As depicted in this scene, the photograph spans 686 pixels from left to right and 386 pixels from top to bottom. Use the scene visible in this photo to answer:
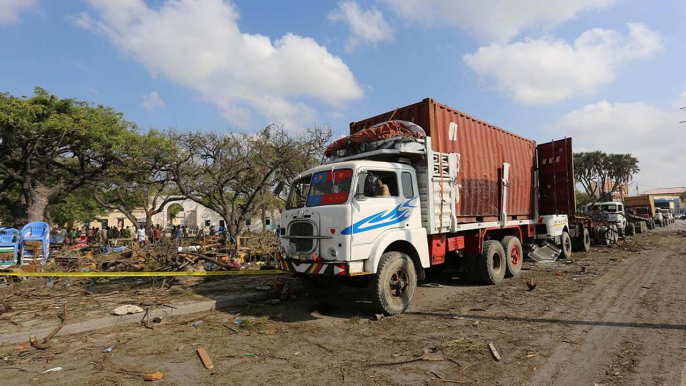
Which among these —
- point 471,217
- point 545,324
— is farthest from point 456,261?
point 545,324

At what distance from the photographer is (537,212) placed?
11.1 m

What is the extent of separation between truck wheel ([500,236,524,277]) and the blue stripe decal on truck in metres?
3.94

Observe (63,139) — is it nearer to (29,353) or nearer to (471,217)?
(29,353)

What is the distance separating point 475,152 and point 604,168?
42.3 m

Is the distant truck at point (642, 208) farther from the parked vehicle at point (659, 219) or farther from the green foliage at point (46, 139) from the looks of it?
the green foliage at point (46, 139)

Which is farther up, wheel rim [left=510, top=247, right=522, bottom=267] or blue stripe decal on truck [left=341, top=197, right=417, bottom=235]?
blue stripe decal on truck [left=341, top=197, right=417, bottom=235]

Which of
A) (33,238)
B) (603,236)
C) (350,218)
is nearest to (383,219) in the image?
(350,218)

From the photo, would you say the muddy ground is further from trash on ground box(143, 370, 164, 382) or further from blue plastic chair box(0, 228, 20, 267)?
blue plastic chair box(0, 228, 20, 267)

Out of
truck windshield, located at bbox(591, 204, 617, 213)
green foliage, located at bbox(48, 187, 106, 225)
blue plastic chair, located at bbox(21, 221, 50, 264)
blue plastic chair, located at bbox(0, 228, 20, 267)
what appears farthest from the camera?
green foliage, located at bbox(48, 187, 106, 225)

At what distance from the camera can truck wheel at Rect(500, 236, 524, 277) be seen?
8995 millimetres

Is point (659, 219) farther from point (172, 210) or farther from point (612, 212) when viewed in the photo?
point (172, 210)

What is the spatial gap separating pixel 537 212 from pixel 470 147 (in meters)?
4.62

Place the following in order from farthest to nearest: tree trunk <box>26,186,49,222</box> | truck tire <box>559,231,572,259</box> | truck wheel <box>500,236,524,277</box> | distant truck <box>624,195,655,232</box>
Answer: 1. distant truck <box>624,195,655,232</box>
2. tree trunk <box>26,186,49,222</box>
3. truck tire <box>559,231,572,259</box>
4. truck wheel <box>500,236,524,277</box>

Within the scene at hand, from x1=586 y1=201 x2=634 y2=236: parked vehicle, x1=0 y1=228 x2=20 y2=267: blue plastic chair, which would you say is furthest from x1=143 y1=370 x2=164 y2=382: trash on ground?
x1=586 y1=201 x2=634 y2=236: parked vehicle
